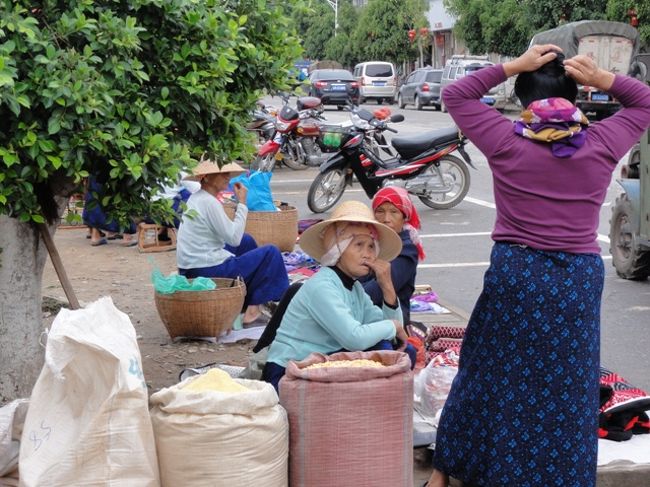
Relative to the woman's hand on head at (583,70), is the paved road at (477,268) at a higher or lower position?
lower

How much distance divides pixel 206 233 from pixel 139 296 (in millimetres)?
1621

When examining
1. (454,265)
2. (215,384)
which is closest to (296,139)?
(454,265)

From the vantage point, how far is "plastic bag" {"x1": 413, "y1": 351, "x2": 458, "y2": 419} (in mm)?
5258

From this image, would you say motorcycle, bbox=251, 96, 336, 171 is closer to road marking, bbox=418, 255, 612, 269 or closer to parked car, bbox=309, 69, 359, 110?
road marking, bbox=418, 255, 612, 269

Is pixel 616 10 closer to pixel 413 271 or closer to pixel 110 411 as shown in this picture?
pixel 413 271

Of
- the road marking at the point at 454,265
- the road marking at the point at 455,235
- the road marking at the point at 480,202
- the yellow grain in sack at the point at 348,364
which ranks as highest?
the yellow grain in sack at the point at 348,364

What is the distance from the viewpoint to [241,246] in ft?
26.6

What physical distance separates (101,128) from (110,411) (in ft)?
3.83

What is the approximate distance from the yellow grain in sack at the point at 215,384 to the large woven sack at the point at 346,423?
0.18 metres

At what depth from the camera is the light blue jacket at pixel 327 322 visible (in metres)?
4.13

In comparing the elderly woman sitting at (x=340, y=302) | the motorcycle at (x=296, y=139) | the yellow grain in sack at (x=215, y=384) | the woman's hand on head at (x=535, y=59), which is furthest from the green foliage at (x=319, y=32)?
the yellow grain in sack at (x=215, y=384)

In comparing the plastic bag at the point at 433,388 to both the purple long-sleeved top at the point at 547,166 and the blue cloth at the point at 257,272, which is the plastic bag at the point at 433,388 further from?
the blue cloth at the point at 257,272

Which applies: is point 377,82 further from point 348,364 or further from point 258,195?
point 348,364

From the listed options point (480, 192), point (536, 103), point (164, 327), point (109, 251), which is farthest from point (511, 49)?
point (536, 103)
